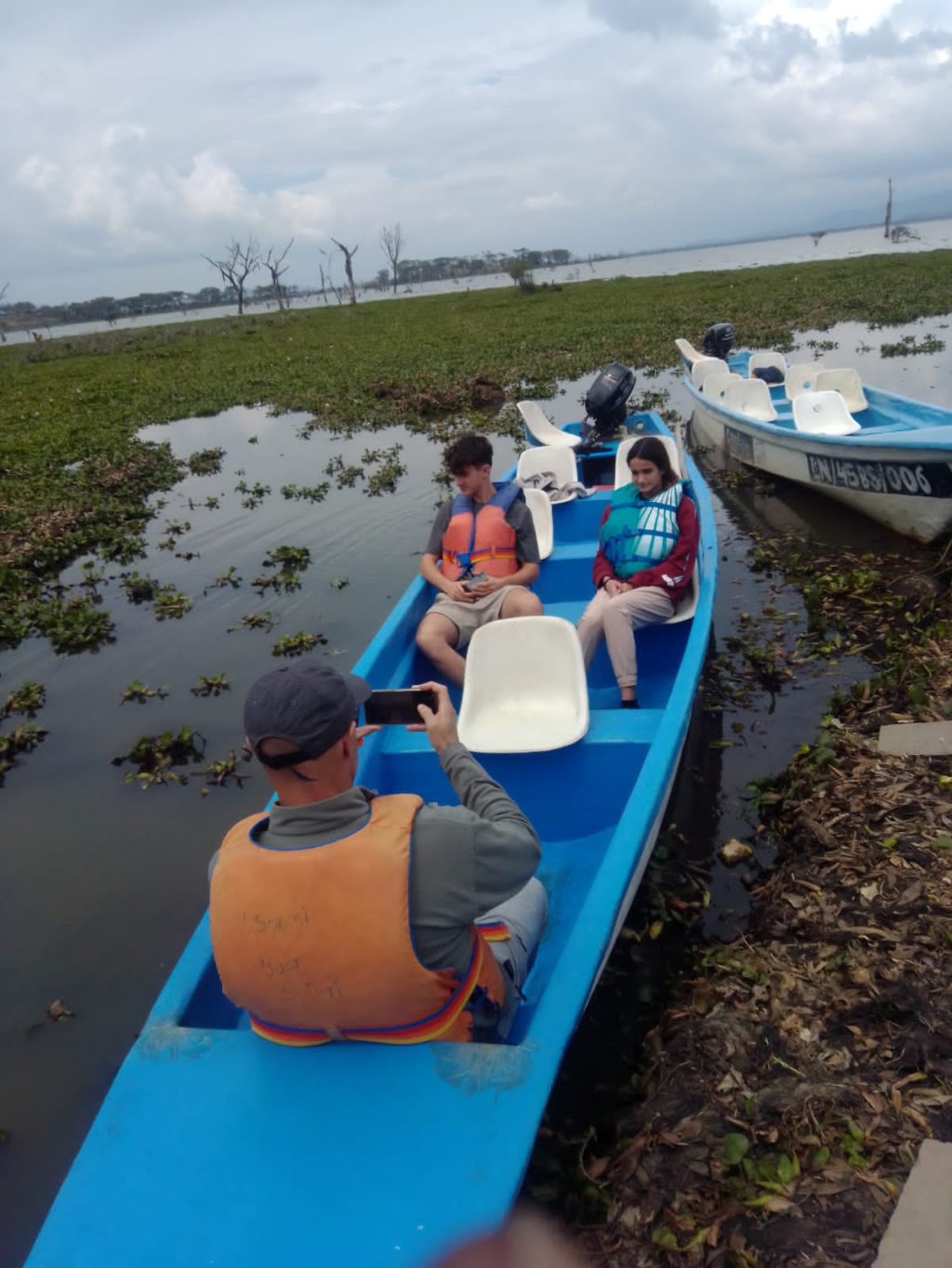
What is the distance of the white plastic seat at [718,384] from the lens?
1134cm

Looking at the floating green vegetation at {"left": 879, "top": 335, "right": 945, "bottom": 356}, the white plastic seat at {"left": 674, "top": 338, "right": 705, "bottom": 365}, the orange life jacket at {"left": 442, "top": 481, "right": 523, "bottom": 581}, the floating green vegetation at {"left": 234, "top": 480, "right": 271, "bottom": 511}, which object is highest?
the white plastic seat at {"left": 674, "top": 338, "right": 705, "bottom": 365}

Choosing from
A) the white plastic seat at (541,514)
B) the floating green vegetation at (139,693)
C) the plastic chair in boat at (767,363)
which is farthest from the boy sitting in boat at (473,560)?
the plastic chair in boat at (767,363)

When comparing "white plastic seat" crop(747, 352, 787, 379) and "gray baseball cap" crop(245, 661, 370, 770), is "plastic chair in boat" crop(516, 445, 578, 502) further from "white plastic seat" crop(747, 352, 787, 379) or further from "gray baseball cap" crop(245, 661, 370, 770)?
"white plastic seat" crop(747, 352, 787, 379)

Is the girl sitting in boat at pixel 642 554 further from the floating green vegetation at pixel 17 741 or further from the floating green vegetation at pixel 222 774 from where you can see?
the floating green vegetation at pixel 17 741

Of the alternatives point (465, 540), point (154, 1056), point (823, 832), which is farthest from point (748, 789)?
point (154, 1056)

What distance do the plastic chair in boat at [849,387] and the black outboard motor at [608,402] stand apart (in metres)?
3.07

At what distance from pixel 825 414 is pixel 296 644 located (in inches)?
270

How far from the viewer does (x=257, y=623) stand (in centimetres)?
728

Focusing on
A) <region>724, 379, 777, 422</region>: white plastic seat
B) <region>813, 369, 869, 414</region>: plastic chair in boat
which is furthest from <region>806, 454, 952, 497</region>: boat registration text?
<region>724, 379, 777, 422</region>: white plastic seat

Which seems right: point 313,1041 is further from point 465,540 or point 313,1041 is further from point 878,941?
point 465,540

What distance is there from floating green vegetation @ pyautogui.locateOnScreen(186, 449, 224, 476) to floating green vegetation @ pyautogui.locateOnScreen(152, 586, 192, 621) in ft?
18.6

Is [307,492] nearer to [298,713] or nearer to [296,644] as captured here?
[296,644]

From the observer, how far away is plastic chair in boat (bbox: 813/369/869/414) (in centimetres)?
991

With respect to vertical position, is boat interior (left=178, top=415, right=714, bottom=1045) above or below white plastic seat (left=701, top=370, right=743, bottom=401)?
below
